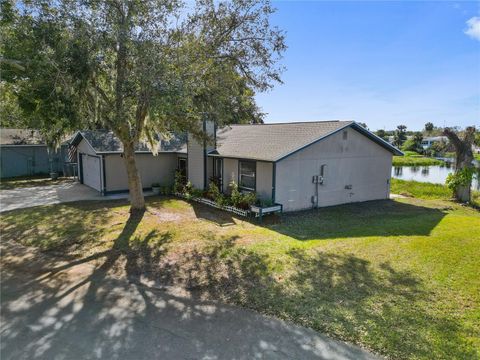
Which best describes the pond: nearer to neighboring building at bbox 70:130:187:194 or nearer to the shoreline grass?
the shoreline grass

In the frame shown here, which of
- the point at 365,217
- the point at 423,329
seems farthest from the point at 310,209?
the point at 423,329

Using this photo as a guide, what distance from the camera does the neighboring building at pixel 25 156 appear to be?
951 inches

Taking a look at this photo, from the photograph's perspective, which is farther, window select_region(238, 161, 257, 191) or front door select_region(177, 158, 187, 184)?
front door select_region(177, 158, 187, 184)

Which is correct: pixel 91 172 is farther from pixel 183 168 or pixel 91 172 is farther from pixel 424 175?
pixel 424 175

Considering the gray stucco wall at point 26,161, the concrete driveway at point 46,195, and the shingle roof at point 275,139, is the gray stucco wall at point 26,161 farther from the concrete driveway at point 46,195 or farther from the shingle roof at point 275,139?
the shingle roof at point 275,139

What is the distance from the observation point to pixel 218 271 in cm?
745

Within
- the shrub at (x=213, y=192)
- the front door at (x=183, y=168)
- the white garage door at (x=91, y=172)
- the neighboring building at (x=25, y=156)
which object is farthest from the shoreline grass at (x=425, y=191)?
the neighboring building at (x=25, y=156)

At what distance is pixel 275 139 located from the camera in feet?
48.1

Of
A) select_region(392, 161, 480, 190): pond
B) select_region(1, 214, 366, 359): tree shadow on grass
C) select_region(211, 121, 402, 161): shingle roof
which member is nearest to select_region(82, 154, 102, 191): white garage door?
select_region(211, 121, 402, 161): shingle roof

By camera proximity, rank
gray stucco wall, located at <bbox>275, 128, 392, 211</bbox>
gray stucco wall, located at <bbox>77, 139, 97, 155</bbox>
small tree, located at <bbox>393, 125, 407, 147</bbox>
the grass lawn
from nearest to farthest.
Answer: the grass lawn
gray stucco wall, located at <bbox>275, 128, 392, 211</bbox>
gray stucco wall, located at <bbox>77, 139, 97, 155</bbox>
small tree, located at <bbox>393, 125, 407, 147</bbox>

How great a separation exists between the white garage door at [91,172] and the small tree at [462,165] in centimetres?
1875

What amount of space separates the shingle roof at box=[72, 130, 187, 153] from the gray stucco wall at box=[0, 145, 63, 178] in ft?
23.3

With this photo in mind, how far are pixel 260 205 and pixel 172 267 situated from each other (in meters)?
5.57

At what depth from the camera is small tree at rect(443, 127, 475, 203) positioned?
671 inches
